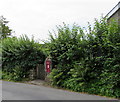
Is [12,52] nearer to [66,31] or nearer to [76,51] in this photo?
[66,31]

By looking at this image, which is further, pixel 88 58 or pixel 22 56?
pixel 22 56

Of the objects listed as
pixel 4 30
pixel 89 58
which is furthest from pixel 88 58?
pixel 4 30

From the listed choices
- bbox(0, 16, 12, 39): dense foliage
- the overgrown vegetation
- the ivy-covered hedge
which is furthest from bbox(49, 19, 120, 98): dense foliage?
→ bbox(0, 16, 12, 39): dense foliage

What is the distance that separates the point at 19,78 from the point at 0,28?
1586cm

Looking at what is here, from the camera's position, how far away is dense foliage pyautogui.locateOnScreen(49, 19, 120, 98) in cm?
459

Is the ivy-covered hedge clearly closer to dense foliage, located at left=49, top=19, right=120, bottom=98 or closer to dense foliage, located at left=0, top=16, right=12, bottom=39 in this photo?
dense foliage, located at left=49, top=19, right=120, bottom=98

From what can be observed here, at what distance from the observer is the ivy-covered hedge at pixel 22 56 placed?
24.7 feet

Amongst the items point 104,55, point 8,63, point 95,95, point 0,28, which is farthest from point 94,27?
point 0,28

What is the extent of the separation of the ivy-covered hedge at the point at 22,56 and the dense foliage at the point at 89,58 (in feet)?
5.70

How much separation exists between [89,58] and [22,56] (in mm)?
4333

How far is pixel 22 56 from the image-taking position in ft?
25.1

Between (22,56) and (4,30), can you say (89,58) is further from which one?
(4,30)

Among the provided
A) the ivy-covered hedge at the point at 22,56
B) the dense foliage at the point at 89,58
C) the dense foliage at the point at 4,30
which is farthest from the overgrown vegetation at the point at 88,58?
the dense foliage at the point at 4,30

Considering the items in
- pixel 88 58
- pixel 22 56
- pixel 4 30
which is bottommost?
pixel 88 58
